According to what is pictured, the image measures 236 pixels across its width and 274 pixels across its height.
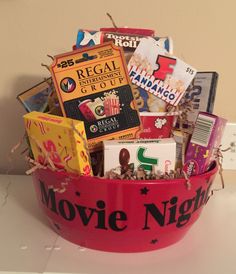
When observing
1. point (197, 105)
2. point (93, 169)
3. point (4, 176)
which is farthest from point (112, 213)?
point (4, 176)

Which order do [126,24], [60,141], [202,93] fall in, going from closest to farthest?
[60,141], [202,93], [126,24]

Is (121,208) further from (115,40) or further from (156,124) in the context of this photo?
(115,40)

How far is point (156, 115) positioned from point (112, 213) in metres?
0.18

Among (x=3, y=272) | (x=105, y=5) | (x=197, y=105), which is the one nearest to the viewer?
(x=3, y=272)

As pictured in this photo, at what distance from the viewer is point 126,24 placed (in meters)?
0.86

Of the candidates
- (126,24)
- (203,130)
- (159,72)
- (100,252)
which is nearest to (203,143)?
(203,130)

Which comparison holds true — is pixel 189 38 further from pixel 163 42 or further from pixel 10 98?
pixel 10 98

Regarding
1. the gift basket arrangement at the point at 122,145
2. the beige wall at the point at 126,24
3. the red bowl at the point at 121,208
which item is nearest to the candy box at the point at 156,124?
the gift basket arrangement at the point at 122,145

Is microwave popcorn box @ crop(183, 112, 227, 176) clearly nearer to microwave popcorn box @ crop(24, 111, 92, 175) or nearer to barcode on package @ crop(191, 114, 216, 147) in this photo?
barcode on package @ crop(191, 114, 216, 147)

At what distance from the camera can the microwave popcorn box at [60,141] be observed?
0.54 meters

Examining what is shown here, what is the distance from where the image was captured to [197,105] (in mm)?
683

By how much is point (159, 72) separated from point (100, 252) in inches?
11.8

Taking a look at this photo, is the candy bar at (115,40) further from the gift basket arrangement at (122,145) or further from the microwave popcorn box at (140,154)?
the microwave popcorn box at (140,154)

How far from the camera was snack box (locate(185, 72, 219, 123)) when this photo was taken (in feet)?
2.19
